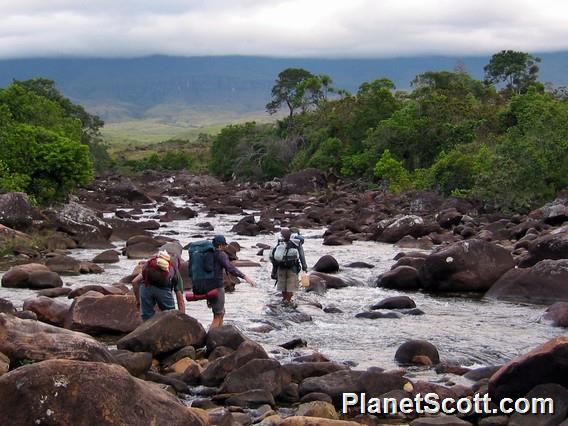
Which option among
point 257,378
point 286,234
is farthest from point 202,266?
point 286,234

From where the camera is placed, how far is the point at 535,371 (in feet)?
37.6

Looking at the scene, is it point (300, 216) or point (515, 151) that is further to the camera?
point (300, 216)

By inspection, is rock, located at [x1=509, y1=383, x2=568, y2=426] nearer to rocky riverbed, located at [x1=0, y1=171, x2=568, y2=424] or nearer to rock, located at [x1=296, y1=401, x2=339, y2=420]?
rocky riverbed, located at [x1=0, y1=171, x2=568, y2=424]

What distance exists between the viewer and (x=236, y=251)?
104 ft

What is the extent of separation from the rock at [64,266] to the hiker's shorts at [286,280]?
8.76m

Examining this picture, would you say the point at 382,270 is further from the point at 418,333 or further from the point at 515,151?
the point at 515,151

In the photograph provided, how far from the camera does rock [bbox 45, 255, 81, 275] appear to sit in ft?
86.2

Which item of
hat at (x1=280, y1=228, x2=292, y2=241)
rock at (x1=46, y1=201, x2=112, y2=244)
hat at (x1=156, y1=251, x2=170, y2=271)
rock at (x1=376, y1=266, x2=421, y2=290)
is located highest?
hat at (x1=156, y1=251, x2=170, y2=271)

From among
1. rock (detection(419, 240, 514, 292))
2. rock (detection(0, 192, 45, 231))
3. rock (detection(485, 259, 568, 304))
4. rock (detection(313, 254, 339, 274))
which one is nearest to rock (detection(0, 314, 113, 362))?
rock (detection(485, 259, 568, 304))

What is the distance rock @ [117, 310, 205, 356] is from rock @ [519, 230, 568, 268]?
43.8 ft

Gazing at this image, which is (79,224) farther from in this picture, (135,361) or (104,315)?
(135,361)

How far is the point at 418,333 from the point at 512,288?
529 centimetres

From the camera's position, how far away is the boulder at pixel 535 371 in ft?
37.3

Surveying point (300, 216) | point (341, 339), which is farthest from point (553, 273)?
point (300, 216)
